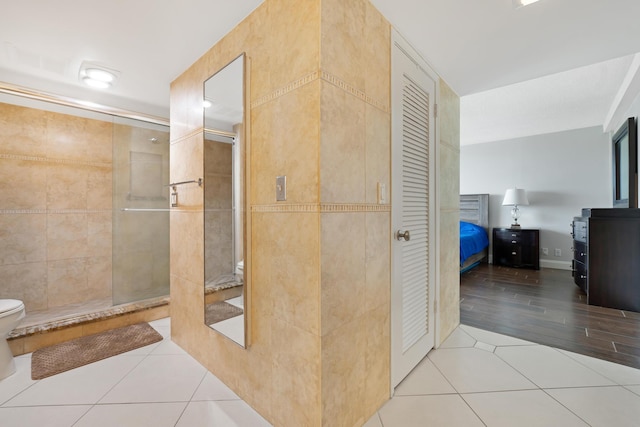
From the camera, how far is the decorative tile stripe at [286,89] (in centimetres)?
121

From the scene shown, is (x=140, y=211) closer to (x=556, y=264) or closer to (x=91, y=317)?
(x=91, y=317)

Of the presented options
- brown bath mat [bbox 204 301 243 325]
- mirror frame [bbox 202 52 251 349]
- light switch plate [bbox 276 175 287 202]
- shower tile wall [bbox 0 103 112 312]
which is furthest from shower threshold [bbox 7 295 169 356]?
light switch plate [bbox 276 175 287 202]

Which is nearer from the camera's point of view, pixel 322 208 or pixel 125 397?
pixel 322 208

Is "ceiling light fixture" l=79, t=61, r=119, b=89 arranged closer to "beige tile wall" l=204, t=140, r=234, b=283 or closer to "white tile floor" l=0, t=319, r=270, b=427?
"beige tile wall" l=204, t=140, r=234, b=283

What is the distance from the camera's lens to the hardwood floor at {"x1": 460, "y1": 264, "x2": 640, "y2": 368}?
226 centimetres

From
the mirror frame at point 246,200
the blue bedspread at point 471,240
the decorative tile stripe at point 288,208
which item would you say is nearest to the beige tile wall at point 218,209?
the mirror frame at point 246,200

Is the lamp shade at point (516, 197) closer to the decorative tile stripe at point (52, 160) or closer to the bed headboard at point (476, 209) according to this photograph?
the bed headboard at point (476, 209)

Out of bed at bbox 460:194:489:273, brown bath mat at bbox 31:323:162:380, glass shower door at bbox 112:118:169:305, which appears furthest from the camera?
bed at bbox 460:194:489:273

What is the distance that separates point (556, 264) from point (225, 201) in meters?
5.82

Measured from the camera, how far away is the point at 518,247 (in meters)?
5.07

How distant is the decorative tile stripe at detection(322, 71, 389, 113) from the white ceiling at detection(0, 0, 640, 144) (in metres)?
0.49

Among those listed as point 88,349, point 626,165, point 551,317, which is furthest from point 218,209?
point 626,165

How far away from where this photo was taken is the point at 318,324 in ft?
3.91

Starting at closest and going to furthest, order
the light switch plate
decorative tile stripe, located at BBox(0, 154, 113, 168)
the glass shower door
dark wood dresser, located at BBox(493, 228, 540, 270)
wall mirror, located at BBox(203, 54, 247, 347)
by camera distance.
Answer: the light switch plate → wall mirror, located at BBox(203, 54, 247, 347) → decorative tile stripe, located at BBox(0, 154, 113, 168) → the glass shower door → dark wood dresser, located at BBox(493, 228, 540, 270)
